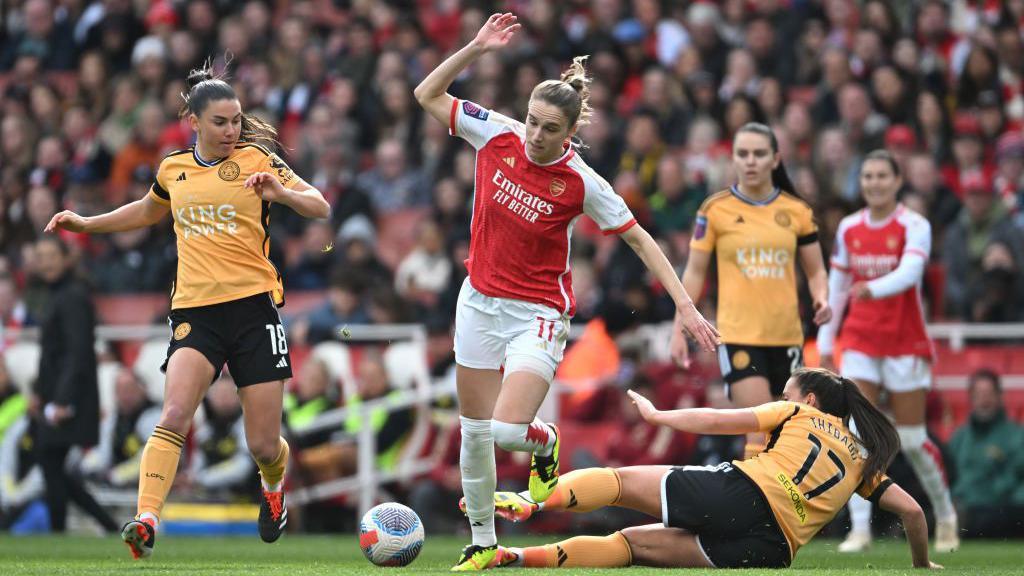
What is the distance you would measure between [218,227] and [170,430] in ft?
3.66

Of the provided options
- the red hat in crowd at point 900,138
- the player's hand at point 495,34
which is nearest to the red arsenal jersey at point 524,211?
the player's hand at point 495,34

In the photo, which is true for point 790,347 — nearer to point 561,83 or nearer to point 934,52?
point 561,83

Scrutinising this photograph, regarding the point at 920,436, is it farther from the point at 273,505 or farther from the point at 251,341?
the point at 251,341

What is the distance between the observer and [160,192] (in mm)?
8789

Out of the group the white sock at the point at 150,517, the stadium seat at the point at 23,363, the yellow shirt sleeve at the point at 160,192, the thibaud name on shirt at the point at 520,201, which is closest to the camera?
the white sock at the point at 150,517

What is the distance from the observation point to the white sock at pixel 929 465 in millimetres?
10852

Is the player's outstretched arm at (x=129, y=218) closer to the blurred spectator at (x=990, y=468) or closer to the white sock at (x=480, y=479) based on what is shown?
the white sock at (x=480, y=479)

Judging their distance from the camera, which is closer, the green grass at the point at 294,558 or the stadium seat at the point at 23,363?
the green grass at the point at 294,558

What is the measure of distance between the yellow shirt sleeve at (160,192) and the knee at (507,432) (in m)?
2.37

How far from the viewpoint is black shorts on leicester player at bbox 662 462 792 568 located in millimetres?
7871

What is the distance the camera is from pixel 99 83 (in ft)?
65.1

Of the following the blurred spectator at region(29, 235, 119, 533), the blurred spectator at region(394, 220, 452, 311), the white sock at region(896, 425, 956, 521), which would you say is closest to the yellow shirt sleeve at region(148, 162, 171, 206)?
the blurred spectator at region(29, 235, 119, 533)

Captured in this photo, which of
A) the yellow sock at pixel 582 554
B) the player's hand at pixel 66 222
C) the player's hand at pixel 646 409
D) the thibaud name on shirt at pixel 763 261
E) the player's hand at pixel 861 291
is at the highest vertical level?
the player's hand at pixel 66 222

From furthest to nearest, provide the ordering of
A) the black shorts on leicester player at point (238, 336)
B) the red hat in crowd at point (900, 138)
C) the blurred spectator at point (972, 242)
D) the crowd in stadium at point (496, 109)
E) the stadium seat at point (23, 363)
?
the stadium seat at point (23, 363) → the red hat in crowd at point (900, 138) → the crowd in stadium at point (496, 109) → the blurred spectator at point (972, 242) → the black shorts on leicester player at point (238, 336)
